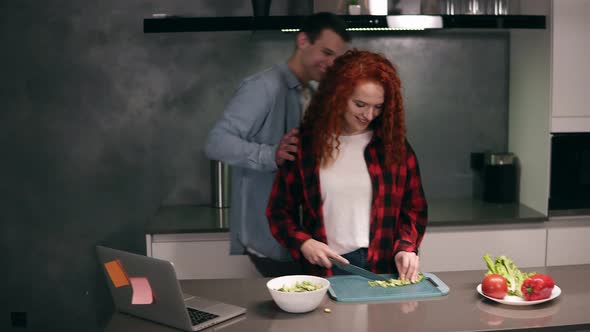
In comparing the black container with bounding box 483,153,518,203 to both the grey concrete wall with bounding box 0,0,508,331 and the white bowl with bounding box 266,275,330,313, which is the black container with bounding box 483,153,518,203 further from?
the white bowl with bounding box 266,275,330,313

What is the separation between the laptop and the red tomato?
684mm

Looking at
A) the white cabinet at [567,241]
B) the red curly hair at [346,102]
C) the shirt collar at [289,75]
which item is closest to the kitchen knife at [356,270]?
the red curly hair at [346,102]

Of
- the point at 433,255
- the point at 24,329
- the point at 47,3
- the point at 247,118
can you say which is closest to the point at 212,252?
the point at 247,118

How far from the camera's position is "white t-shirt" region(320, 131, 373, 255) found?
2365 mm

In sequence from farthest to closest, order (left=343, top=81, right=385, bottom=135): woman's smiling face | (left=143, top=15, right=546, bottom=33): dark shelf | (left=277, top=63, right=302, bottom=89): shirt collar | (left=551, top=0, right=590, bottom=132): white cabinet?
(left=551, top=0, right=590, bottom=132): white cabinet < (left=143, top=15, right=546, bottom=33): dark shelf < (left=277, top=63, right=302, bottom=89): shirt collar < (left=343, top=81, right=385, bottom=135): woman's smiling face

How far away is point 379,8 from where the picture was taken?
3.33 metres

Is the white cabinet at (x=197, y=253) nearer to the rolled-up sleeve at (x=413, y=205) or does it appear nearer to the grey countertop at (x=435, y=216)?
the grey countertop at (x=435, y=216)

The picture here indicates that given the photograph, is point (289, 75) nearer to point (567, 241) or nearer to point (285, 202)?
point (285, 202)

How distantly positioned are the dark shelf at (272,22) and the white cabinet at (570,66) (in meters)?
0.26

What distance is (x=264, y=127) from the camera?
2832mm

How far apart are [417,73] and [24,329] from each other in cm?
257

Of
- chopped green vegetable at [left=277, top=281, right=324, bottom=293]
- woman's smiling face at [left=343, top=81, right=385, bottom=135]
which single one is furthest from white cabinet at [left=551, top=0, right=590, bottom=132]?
chopped green vegetable at [left=277, top=281, right=324, bottom=293]

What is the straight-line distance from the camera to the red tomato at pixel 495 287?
195cm

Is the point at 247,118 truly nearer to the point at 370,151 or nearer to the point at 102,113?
the point at 370,151
